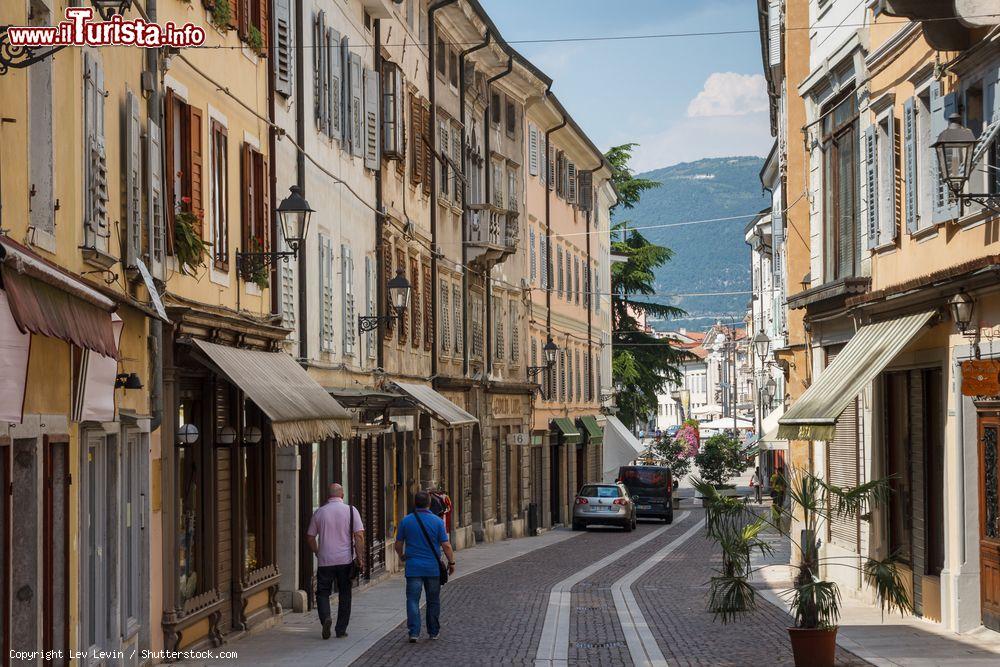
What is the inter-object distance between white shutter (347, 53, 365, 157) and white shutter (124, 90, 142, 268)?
1164cm

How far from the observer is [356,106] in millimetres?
27156

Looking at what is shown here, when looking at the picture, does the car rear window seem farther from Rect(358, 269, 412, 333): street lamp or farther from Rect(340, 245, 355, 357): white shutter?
Rect(340, 245, 355, 357): white shutter

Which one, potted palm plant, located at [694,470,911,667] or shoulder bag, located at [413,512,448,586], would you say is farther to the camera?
shoulder bag, located at [413,512,448,586]

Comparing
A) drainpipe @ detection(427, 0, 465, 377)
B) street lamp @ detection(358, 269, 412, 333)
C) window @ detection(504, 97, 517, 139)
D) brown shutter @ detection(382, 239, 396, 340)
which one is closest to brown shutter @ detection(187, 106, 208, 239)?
street lamp @ detection(358, 269, 412, 333)

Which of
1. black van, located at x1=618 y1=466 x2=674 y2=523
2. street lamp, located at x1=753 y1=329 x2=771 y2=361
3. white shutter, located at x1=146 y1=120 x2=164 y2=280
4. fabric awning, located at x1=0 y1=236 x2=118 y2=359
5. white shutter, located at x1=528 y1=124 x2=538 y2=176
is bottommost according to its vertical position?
black van, located at x1=618 y1=466 x2=674 y2=523

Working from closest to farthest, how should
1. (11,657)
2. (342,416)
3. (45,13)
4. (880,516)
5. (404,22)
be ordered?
(11,657) → (45,13) → (342,416) → (880,516) → (404,22)

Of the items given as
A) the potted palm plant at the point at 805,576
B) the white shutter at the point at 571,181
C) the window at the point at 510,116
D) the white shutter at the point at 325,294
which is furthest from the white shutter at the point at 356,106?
the white shutter at the point at 571,181

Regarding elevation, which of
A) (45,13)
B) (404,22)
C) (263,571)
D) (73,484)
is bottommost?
(263,571)

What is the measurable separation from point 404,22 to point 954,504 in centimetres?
1807

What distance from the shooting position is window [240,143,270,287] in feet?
63.8

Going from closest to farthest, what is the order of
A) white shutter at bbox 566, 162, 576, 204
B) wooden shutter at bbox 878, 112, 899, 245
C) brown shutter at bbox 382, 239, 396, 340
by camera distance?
1. wooden shutter at bbox 878, 112, 899, 245
2. brown shutter at bbox 382, 239, 396, 340
3. white shutter at bbox 566, 162, 576, 204

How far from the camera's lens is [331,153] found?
25.0m

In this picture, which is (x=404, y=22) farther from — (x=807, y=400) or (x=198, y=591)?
(x=198, y=591)

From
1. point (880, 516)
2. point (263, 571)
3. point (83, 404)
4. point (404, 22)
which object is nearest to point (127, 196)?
point (83, 404)
